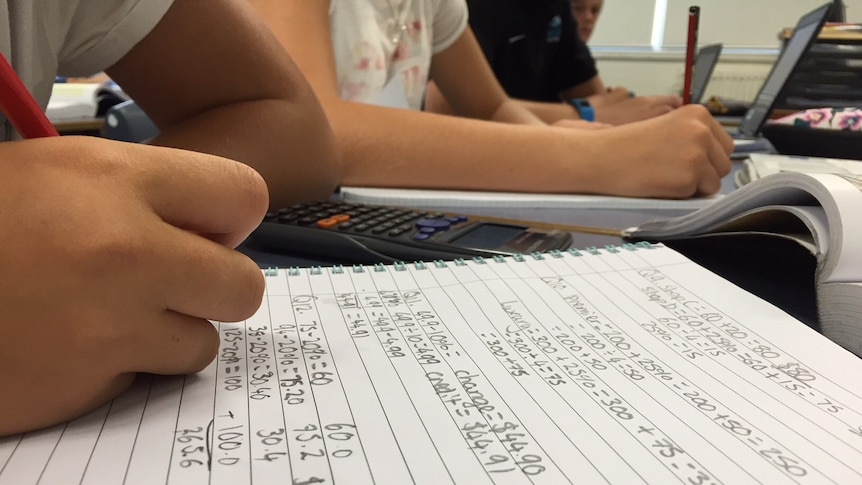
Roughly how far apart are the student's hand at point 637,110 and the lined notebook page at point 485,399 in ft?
3.53

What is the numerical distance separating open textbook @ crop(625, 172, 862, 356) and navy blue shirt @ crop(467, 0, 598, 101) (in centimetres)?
109

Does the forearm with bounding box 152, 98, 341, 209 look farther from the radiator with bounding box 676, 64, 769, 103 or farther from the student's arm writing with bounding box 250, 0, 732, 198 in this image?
the radiator with bounding box 676, 64, 769, 103

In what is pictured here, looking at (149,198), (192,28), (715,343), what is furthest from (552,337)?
(192,28)

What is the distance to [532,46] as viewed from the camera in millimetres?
1559

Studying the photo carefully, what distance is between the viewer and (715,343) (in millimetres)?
265

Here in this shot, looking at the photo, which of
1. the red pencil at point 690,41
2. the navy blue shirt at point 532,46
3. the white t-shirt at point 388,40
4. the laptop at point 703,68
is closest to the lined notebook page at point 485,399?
the white t-shirt at point 388,40

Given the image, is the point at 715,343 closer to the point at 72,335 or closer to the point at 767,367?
the point at 767,367

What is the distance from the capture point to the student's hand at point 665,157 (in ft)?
1.94

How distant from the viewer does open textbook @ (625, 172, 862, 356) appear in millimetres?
289

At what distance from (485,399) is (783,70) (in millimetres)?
1309

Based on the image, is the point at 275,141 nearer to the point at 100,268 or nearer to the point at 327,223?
the point at 327,223

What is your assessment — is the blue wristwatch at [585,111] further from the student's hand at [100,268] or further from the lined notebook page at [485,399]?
the student's hand at [100,268]

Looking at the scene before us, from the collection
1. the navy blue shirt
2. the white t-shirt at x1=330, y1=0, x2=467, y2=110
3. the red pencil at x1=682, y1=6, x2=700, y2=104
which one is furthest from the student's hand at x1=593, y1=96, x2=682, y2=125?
the white t-shirt at x1=330, y1=0, x2=467, y2=110

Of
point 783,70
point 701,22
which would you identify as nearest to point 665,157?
point 783,70
